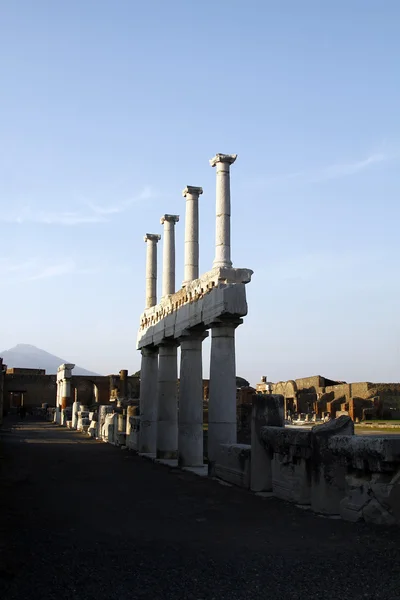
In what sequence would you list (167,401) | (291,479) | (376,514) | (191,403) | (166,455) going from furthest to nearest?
(167,401)
(166,455)
(191,403)
(291,479)
(376,514)

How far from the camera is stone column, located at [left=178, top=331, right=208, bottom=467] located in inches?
594

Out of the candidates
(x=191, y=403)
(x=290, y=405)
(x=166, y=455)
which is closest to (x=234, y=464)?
(x=191, y=403)

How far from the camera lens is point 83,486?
11547 mm

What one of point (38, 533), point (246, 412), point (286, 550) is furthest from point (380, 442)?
point (246, 412)

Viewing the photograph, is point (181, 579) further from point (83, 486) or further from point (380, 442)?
point (83, 486)

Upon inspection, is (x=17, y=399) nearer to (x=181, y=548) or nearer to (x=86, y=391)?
(x=86, y=391)

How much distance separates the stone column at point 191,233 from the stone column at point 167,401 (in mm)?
2386

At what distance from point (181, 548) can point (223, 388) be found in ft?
23.2

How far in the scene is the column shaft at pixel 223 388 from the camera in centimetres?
1345

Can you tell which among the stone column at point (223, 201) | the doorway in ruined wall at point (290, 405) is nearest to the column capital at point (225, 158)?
the stone column at point (223, 201)

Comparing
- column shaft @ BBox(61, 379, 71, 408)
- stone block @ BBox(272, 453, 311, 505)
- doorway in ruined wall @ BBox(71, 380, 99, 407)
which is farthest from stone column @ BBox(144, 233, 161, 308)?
doorway in ruined wall @ BBox(71, 380, 99, 407)

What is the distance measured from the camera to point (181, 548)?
6.47 metres

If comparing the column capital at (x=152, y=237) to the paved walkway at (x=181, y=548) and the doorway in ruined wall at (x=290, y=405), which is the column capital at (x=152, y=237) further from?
the doorway in ruined wall at (x=290, y=405)

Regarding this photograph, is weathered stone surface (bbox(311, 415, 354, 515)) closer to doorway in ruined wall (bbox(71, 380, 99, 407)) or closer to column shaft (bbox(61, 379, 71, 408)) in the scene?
column shaft (bbox(61, 379, 71, 408))
